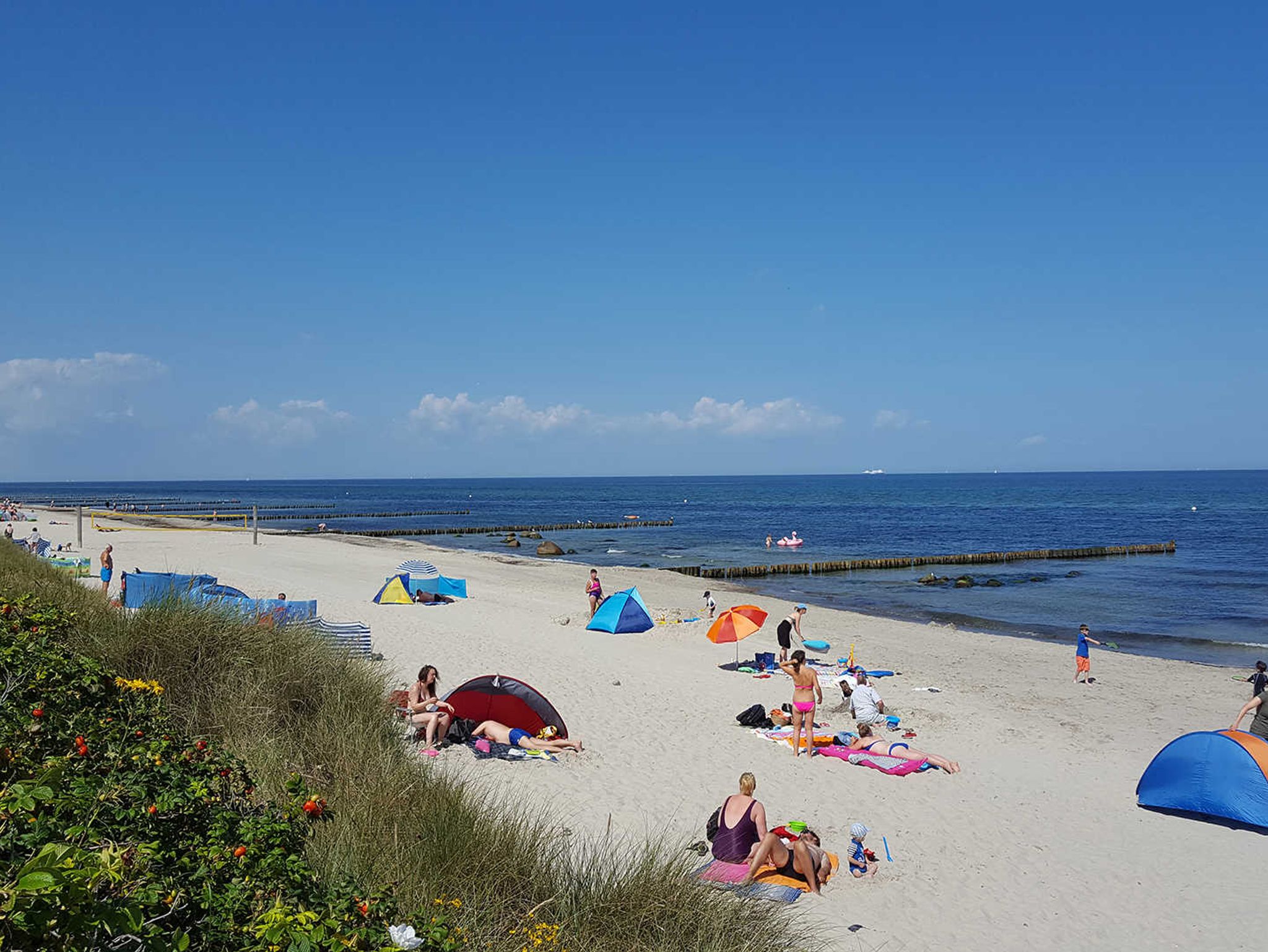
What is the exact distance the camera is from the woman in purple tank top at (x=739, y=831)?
7.75 m

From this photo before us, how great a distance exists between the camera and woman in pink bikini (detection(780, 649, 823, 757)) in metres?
11.6

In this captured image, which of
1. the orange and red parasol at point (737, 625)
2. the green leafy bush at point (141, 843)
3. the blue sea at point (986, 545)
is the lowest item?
the blue sea at point (986, 545)

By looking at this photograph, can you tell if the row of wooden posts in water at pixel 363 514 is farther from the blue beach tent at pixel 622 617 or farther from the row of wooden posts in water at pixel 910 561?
the blue beach tent at pixel 622 617

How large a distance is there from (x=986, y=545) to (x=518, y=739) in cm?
4968

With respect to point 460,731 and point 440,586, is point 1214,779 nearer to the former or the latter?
point 460,731

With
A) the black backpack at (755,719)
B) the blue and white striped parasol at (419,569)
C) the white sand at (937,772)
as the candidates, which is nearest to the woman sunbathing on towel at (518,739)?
the white sand at (937,772)

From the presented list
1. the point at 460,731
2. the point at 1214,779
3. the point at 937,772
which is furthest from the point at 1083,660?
the point at 460,731

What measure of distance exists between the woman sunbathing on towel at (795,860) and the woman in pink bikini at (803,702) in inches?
151

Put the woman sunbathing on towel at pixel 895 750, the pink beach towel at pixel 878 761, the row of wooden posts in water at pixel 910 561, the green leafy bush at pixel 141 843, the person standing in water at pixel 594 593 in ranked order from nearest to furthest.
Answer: the green leafy bush at pixel 141 843
the pink beach towel at pixel 878 761
the woman sunbathing on towel at pixel 895 750
the person standing in water at pixel 594 593
the row of wooden posts in water at pixel 910 561

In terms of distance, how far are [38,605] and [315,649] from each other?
2.52 m

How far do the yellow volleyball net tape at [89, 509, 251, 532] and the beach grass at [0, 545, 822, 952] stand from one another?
43783 millimetres

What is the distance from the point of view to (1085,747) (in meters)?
13.1

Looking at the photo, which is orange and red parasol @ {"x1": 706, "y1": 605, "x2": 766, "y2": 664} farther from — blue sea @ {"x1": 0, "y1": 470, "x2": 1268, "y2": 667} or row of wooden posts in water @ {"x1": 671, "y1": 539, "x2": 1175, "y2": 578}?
row of wooden posts in water @ {"x1": 671, "y1": 539, "x2": 1175, "y2": 578}

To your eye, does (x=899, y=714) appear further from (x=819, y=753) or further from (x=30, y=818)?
(x=30, y=818)
